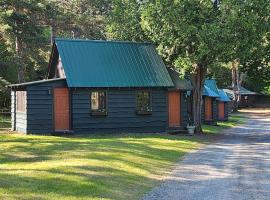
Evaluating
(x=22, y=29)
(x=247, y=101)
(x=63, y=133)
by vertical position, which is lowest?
(x=63, y=133)

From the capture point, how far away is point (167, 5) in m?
27.6

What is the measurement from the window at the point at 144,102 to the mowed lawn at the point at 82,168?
6.20 meters

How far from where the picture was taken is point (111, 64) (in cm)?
2872

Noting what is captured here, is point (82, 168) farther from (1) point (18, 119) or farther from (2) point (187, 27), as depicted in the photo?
(2) point (187, 27)

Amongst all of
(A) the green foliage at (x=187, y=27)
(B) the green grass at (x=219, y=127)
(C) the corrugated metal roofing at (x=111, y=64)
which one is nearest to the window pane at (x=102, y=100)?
(C) the corrugated metal roofing at (x=111, y=64)

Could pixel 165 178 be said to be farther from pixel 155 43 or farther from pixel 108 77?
pixel 155 43

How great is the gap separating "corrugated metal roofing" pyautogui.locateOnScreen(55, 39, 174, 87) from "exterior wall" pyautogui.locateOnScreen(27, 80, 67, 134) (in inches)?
52.5

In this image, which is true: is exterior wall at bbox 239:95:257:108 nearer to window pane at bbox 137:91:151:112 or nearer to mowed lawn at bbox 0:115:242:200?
window pane at bbox 137:91:151:112

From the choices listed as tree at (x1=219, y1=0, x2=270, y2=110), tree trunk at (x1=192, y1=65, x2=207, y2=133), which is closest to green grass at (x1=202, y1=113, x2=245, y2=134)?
tree trunk at (x1=192, y1=65, x2=207, y2=133)

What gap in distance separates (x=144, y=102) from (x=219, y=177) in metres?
14.9

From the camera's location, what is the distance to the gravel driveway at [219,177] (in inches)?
465

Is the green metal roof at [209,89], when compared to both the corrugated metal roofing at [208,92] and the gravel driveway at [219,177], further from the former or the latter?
the gravel driveway at [219,177]

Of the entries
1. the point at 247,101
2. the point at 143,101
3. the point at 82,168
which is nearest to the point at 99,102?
the point at 143,101

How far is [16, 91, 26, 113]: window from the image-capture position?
25800 mm
